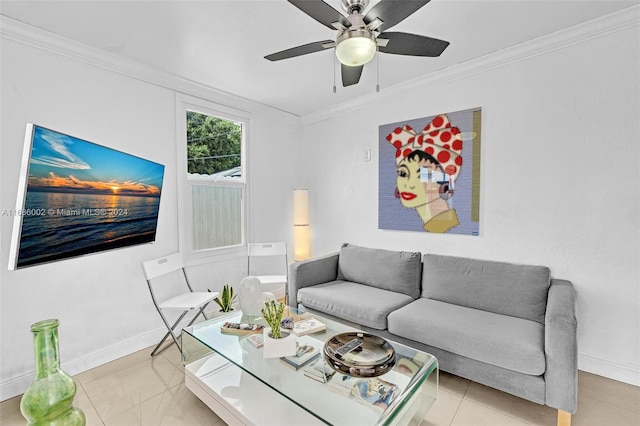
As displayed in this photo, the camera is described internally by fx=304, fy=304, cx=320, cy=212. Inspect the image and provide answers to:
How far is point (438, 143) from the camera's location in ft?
9.81

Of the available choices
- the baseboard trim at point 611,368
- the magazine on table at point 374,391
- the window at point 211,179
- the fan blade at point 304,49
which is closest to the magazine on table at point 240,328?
the magazine on table at point 374,391

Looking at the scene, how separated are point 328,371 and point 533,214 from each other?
2.10m

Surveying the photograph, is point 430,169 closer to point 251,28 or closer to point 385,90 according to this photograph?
point 385,90

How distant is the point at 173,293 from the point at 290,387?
2007mm

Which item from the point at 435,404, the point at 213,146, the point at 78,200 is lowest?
the point at 435,404

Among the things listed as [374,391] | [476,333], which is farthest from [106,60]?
[476,333]

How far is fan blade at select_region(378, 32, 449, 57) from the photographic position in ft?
5.40

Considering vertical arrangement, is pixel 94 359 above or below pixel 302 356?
below

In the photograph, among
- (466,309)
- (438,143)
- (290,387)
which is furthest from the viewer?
(438,143)

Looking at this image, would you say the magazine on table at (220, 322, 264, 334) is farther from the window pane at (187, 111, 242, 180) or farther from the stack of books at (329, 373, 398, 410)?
the window pane at (187, 111, 242, 180)

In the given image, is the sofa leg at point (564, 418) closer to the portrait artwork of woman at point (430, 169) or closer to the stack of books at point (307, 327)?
the stack of books at point (307, 327)

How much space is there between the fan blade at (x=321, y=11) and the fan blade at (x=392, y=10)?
123 millimetres

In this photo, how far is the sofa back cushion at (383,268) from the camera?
9.39 feet

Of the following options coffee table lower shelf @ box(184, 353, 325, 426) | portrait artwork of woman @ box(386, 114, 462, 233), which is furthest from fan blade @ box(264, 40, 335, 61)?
coffee table lower shelf @ box(184, 353, 325, 426)
